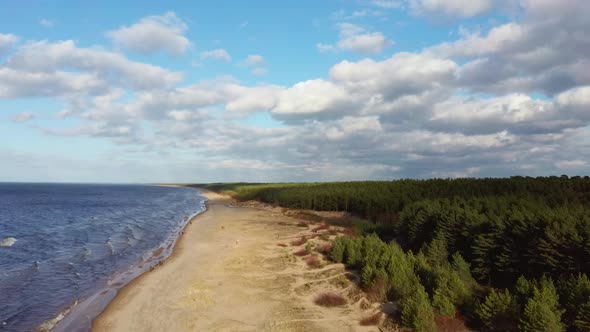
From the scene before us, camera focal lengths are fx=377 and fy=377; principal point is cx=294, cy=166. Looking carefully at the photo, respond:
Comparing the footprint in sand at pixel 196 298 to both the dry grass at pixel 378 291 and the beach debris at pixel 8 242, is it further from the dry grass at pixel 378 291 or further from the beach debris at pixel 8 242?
the beach debris at pixel 8 242

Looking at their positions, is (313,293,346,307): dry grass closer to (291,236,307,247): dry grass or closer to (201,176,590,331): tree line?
(201,176,590,331): tree line

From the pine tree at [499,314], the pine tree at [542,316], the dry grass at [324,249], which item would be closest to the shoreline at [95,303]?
the dry grass at [324,249]

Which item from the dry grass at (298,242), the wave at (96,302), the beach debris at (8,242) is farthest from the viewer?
the beach debris at (8,242)

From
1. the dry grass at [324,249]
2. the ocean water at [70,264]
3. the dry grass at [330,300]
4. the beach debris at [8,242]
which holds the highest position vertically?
the dry grass at [324,249]

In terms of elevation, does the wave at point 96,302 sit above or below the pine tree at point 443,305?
below

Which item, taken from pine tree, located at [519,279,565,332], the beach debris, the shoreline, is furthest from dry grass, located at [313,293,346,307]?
the beach debris

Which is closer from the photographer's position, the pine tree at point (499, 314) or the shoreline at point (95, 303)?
the pine tree at point (499, 314)
